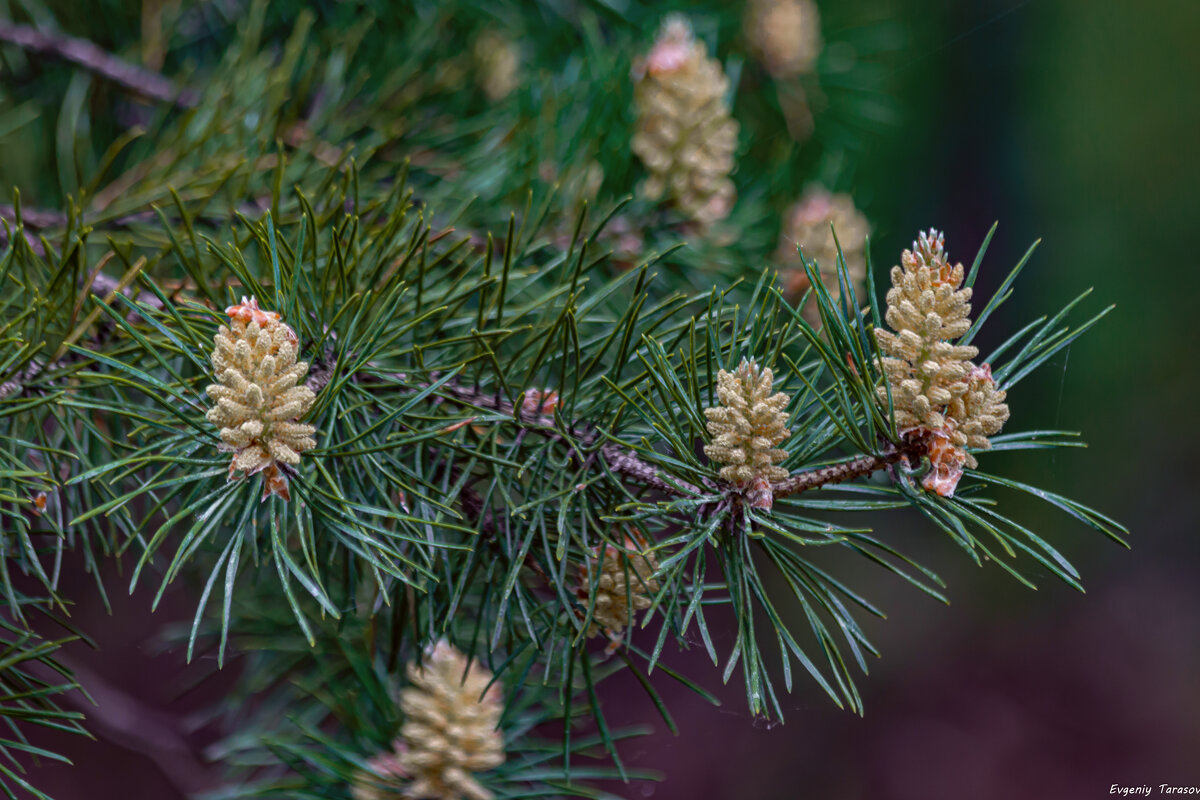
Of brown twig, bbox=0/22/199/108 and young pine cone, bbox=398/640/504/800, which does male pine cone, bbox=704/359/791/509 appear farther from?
brown twig, bbox=0/22/199/108

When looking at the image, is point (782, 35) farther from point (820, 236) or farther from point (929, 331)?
point (929, 331)

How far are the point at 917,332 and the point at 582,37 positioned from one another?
43 centimetres

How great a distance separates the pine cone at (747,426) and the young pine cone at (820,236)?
21 centimetres

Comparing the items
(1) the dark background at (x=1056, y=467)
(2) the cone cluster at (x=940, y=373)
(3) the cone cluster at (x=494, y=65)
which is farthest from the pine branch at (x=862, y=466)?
(1) the dark background at (x=1056, y=467)

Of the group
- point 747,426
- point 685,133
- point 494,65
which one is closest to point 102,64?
point 494,65

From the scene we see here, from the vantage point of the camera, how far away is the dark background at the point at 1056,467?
1271 mm

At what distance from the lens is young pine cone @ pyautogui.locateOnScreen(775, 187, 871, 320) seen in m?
0.44

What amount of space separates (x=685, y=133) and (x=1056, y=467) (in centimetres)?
118

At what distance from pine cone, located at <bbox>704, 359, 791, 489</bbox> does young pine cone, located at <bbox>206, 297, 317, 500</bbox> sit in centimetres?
11

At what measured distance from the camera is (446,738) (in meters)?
0.40

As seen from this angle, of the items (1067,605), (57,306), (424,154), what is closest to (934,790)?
(1067,605)

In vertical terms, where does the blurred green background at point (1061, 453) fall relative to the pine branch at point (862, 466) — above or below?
above

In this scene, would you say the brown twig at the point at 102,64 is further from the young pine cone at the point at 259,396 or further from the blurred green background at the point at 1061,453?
the blurred green background at the point at 1061,453

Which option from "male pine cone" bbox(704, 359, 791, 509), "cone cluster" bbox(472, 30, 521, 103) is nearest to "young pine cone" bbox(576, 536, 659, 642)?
"male pine cone" bbox(704, 359, 791, 509)
